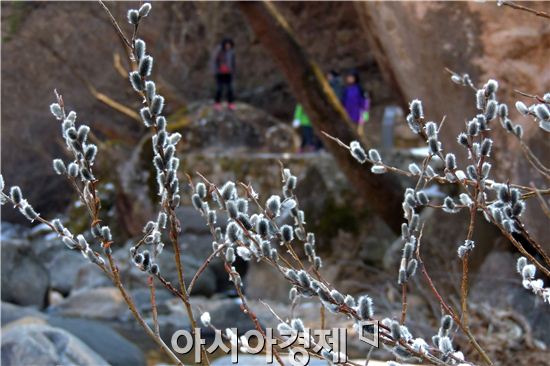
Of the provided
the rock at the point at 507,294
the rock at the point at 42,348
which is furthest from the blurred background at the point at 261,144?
the rock at the point at 42,348

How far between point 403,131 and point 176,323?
7483mm

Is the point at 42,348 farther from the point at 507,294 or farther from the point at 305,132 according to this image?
the point at 305,132

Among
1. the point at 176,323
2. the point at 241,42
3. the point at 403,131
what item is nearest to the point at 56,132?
the point at 241,42

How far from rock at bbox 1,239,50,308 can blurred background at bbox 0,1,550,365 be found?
2 cm

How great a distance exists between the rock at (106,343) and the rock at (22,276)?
3.26 meters

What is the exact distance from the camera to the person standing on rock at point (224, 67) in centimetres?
1247

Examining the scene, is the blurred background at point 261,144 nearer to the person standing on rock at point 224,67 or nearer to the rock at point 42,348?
the person standing on rock at point 224,67

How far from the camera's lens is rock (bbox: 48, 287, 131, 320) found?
9008 millimetres

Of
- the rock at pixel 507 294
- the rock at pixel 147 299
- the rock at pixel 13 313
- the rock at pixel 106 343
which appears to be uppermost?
the rock at pixel 507 294

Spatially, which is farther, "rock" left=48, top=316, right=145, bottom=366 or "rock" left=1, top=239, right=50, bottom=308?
"rock" left=1, top=239, right=50, bottom=308

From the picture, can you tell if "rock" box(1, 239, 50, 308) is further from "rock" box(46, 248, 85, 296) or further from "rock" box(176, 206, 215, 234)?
"rock" box(176, 206, 215, 234)

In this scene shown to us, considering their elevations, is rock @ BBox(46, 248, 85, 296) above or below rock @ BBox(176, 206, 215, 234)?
below

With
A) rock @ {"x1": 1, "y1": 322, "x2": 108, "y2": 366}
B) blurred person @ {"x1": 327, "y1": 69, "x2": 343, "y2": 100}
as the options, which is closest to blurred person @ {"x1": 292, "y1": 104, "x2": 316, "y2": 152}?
blurred person @ {"x1": 327, "y1": 69, "x2": 343, "y2": 100}

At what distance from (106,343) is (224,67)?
7148 millimetres
